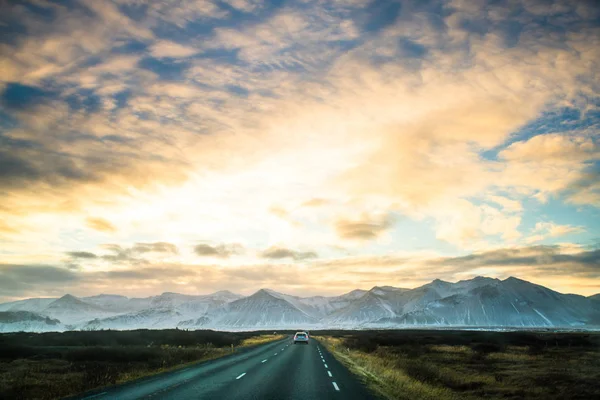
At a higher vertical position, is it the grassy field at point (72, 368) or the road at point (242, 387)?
the road at point (242, 387)

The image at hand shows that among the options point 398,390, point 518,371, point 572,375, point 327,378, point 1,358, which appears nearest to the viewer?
point 398,390

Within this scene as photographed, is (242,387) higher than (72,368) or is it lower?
higher

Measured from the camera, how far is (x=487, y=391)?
790 inches

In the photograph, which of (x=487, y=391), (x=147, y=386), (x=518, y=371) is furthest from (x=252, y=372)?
(x=518, y=371)

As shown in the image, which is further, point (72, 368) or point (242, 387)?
point (72, 368)

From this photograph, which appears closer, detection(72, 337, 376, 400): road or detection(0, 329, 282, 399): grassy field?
detection(72, 337, 376, 400): road

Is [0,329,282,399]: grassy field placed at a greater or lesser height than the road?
lesser

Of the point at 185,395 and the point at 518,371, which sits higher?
the point at 185,395

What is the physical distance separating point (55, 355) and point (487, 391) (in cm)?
3877

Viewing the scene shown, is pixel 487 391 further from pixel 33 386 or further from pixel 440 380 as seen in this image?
pixel 33 386

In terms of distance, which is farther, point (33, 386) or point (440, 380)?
point (440, 380)

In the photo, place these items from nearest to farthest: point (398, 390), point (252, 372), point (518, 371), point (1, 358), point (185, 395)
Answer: point (185, 395) < point (398, 390) < point (252, 372) < point (518, 371) < point (1, 358)

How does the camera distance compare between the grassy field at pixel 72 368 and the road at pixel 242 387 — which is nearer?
→ the road at pixel 242 387

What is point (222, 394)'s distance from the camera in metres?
14.3
